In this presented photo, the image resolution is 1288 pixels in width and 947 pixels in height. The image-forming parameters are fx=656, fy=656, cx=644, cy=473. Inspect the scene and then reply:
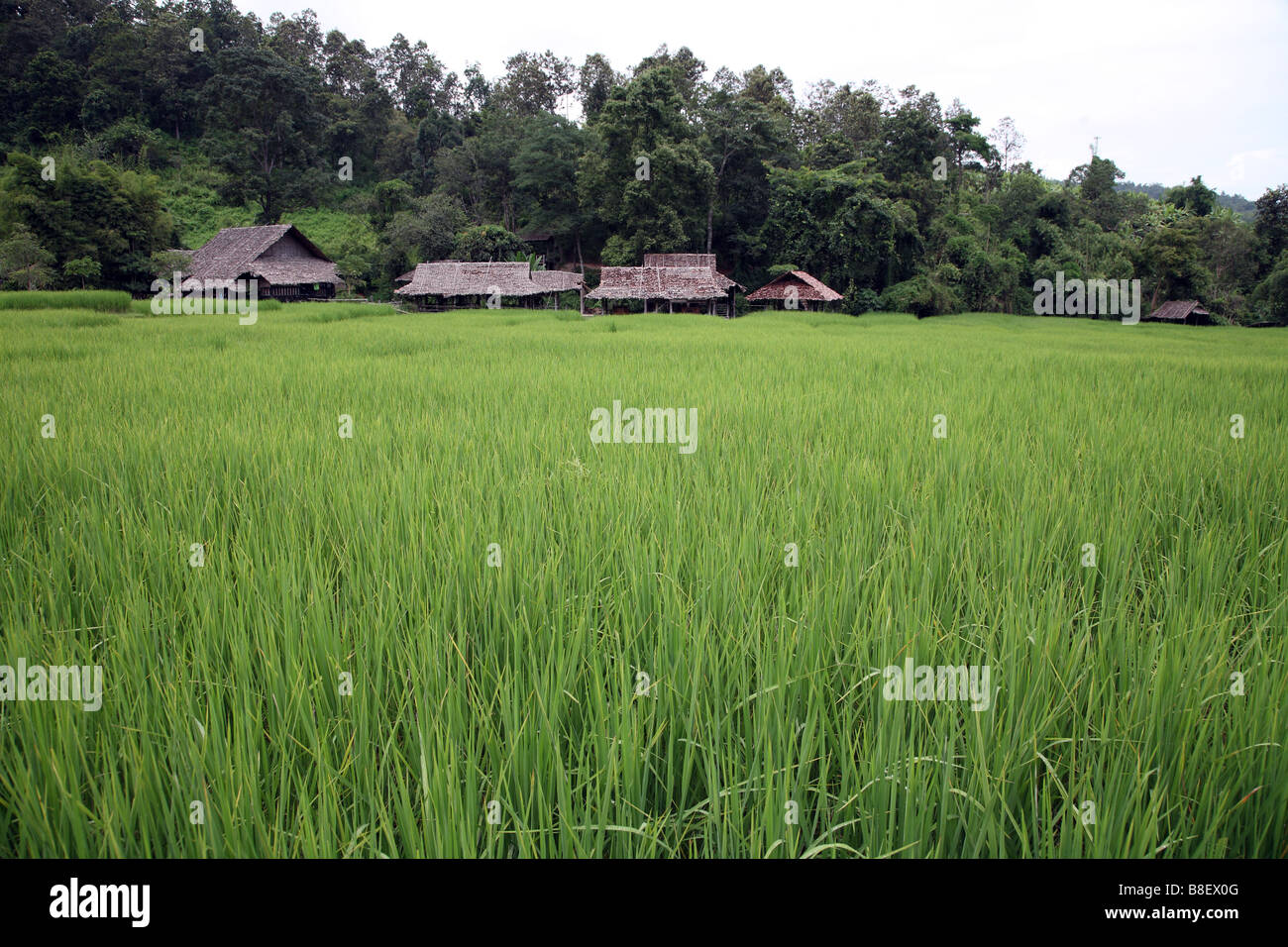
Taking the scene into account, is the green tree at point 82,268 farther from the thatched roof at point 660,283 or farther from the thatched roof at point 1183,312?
the thatched roof at point 1183,312

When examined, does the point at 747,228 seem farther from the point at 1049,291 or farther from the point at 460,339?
the point at 460,339

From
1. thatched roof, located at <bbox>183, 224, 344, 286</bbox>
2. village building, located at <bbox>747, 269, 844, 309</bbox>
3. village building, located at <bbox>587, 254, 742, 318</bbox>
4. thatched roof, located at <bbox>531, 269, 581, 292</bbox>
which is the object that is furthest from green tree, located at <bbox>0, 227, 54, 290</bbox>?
village building, located at <bbox>747, 269, 844, 309</bbox>

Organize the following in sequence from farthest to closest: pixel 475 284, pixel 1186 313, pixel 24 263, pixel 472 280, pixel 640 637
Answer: pixel 1186 313 < pixel 472 280 < pixel 475 284 < pixel 24 263 < pixel 640 637

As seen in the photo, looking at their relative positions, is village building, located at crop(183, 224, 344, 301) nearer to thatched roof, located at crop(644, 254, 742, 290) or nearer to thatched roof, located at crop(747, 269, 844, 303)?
thatched roof, located at crop(644, 254, 742, 290)

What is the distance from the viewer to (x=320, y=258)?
34.2m

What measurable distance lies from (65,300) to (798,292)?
2658 centimetres

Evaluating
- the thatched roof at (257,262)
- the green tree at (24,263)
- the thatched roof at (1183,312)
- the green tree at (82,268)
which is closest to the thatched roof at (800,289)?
the thatched roof at (1183,312)

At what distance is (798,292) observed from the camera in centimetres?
3117

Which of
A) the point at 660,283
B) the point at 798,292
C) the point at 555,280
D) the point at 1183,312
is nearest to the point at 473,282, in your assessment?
the point at 555,280

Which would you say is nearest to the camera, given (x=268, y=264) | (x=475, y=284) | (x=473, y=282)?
(x=268, y=264)

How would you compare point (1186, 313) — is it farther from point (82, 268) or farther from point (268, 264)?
point (82, 268)

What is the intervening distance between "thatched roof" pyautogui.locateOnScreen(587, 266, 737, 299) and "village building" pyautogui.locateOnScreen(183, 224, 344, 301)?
14.3 m

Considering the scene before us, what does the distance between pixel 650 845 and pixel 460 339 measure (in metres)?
11.1

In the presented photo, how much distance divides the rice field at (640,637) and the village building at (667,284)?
26.6m
